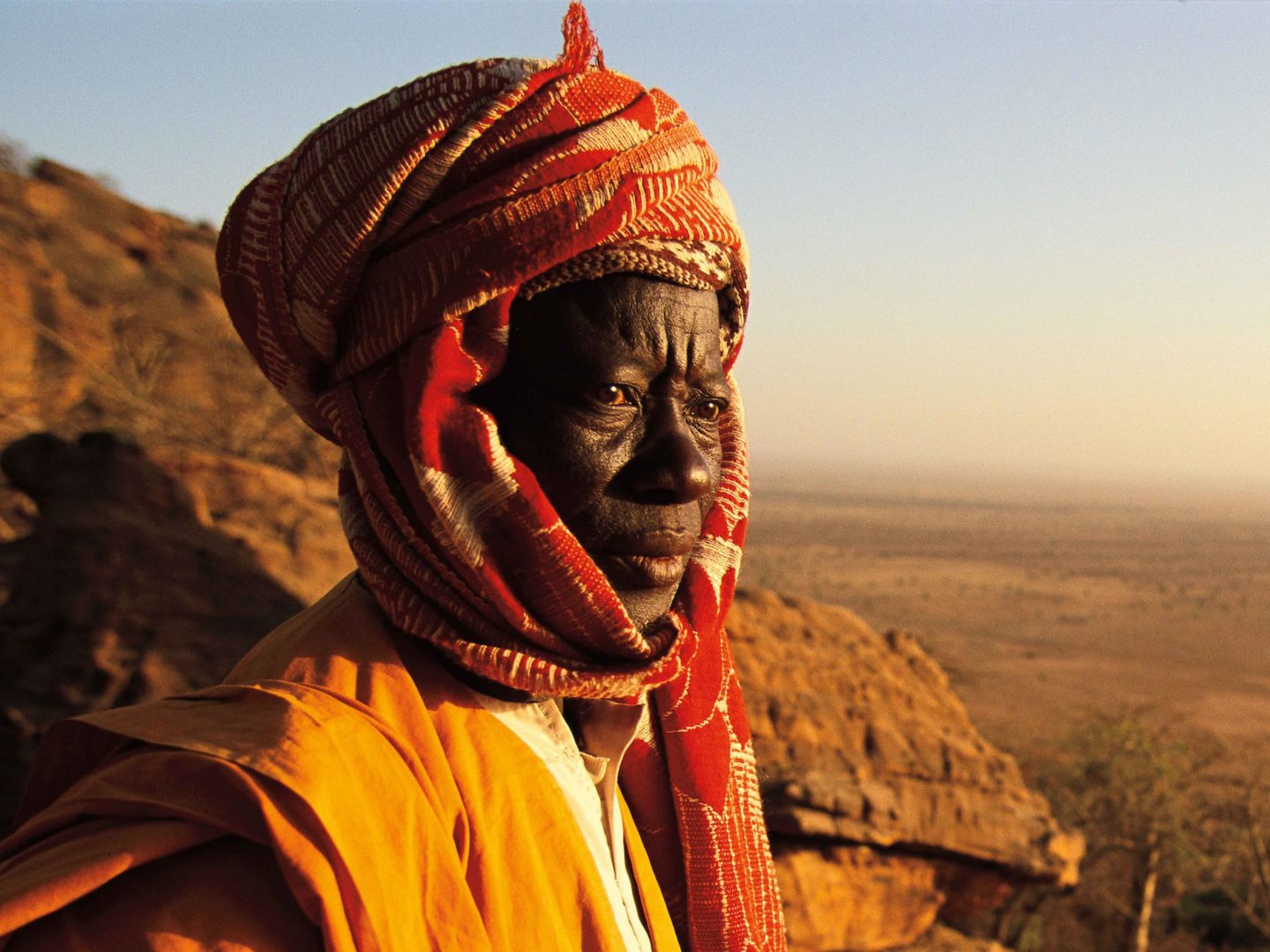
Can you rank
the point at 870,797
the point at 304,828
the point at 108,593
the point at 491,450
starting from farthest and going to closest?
the point at 870,797, the point at 108,593, the point at 491,450, the point at 304,828

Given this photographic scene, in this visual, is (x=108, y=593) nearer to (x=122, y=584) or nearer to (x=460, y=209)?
(x=122, y=584)

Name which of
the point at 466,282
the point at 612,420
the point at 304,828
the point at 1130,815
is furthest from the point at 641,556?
the point at 1130,815

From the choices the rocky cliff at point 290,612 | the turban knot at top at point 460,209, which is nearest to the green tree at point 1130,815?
the rocky cliff at point 290,612

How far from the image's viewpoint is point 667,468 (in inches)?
64.9

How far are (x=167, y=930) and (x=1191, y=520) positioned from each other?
3059 inches

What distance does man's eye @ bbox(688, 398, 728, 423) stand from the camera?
5.86ft

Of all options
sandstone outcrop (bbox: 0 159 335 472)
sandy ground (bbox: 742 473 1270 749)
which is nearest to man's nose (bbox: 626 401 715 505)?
sandstone outcrop (bbox: 0 159 335 472)

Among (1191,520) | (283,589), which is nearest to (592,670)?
(283,589)

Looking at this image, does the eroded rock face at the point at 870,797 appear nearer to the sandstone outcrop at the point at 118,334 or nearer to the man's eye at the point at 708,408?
the man's eye at the point at 708,408

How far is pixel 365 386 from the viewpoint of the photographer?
1666 mm

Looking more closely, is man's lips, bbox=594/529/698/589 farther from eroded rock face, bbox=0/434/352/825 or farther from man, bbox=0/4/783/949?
eroded rock face, bbox=0/434/352/825

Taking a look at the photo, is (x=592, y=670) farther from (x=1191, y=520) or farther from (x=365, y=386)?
(x=1191, y=520)

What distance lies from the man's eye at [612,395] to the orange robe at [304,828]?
459 mm

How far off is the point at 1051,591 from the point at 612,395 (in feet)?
135
